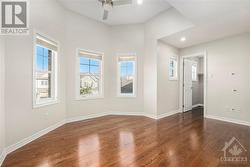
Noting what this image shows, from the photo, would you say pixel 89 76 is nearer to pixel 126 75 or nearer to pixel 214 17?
pixel 126 75

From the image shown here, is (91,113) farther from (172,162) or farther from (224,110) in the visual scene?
(224,110)

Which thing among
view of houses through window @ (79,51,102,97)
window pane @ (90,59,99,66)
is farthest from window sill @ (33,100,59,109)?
window pane @ (90,59,99,66)

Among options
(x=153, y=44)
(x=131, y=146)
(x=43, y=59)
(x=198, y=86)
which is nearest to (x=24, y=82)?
(x=43, y=59)

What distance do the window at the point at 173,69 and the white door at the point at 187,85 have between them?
1.52 feet

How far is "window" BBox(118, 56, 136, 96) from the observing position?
17.1 ft

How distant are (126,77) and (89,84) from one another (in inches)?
53.4

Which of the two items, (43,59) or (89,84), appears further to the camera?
(89,84)

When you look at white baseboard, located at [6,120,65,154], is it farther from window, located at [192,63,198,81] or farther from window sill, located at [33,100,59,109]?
window, located at [192,63,198,81]

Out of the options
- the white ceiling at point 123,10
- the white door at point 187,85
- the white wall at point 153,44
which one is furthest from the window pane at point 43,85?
Result: the white door at point 187,85

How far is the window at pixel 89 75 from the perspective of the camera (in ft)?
15.0

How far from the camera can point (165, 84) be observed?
4.95m

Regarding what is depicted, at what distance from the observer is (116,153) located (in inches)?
93.9

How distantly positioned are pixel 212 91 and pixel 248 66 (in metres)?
1.19

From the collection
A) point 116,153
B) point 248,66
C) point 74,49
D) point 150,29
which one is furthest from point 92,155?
point 248,66
